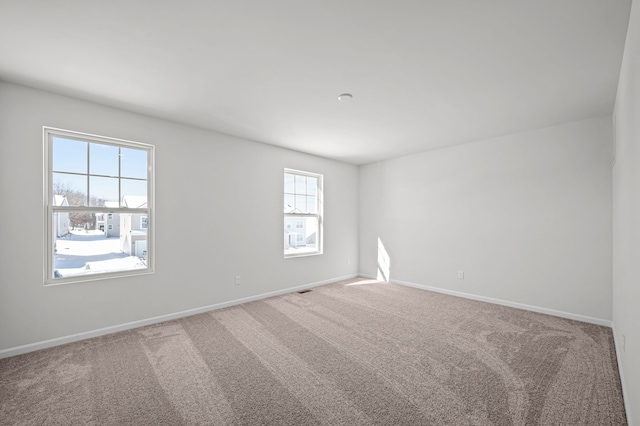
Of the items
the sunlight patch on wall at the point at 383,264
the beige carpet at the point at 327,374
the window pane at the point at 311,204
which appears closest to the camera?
the beige carpet at the point at 327,374

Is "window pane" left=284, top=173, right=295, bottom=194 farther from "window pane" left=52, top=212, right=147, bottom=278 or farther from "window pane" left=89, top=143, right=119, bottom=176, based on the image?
"window pane" left=89, top=143, right=119, bottom=176

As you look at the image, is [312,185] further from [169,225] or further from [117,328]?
[117,328]

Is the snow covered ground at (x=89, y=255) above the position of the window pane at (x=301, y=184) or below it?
below

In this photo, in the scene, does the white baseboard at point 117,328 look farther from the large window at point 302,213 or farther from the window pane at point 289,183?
the window pane at point 289,183

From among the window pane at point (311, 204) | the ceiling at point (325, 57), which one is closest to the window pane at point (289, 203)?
the window pane at point (311, 204)

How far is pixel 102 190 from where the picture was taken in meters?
3.13

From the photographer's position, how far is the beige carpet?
6.02 feet

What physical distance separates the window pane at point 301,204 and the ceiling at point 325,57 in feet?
6.27

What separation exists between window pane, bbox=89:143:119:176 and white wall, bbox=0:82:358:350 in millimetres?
169

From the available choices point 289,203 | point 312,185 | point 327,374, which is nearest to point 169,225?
point 289,203

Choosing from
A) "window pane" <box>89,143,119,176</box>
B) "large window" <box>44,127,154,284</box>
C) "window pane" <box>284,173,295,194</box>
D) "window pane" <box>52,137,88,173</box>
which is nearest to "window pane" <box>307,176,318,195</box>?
"window pane" <box>284,173,295,194</box>

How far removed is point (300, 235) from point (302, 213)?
1.39 ft

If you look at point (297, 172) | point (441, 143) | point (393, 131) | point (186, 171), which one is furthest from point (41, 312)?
point (441, 143)

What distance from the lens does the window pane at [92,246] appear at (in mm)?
2902
